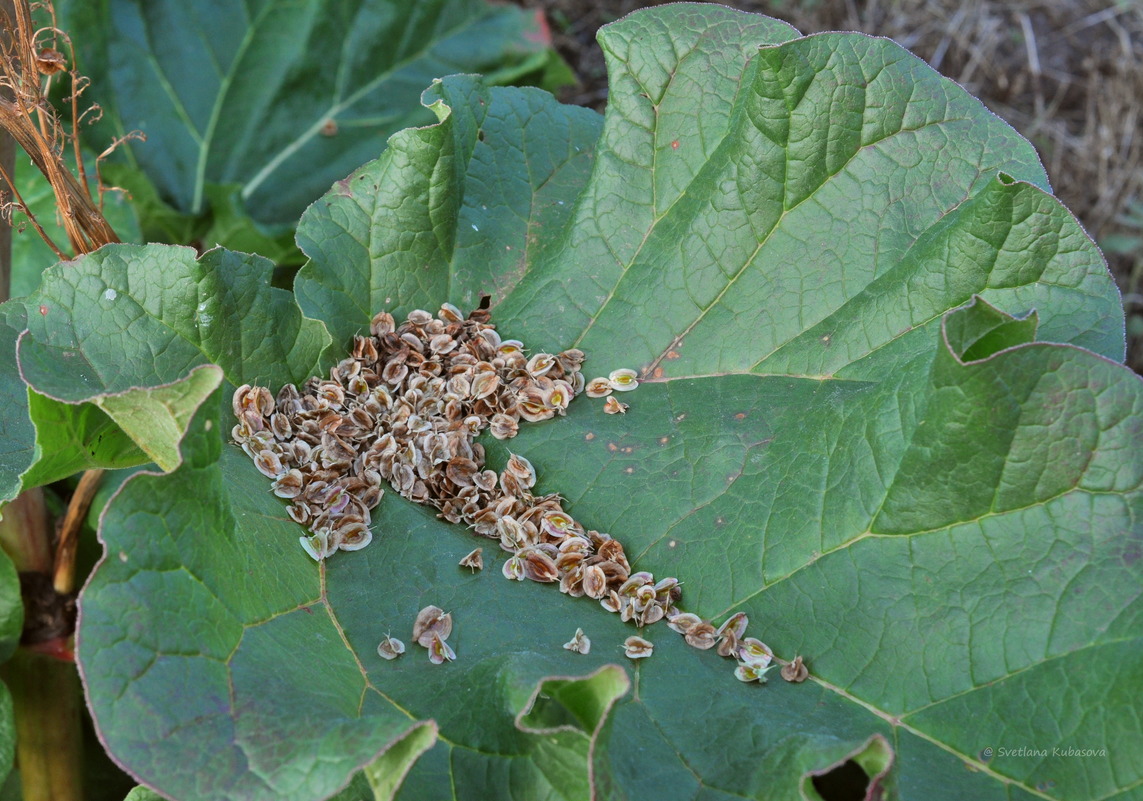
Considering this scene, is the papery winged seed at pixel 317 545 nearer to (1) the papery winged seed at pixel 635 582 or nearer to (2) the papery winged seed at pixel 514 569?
(2) the papery winged seed at pixel 514 569

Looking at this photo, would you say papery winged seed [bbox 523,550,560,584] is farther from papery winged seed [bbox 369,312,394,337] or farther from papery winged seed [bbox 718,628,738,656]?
papery winged seed [bbox 369,312,394,337]

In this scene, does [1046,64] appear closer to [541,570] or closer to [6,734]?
[541,570]

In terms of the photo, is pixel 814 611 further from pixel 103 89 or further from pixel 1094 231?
pixel 1094 231

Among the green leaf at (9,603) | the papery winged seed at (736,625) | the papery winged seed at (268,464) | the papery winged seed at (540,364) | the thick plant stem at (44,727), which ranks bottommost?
the thick plant stem at (44,727)

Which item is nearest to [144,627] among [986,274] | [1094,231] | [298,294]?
[298,294]

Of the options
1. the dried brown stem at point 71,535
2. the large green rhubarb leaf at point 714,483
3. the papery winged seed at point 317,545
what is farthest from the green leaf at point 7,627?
the papery winged seed at point 317,545

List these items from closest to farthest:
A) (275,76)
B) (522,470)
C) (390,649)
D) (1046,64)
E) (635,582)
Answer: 1. (390,649)
2. (635,582)
3. (522,470)
4. (275,76)
5. (1046,64)

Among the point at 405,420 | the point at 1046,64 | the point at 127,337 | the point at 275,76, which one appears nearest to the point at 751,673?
the point at 405,420

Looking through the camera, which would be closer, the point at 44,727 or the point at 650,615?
the point at 650,615
